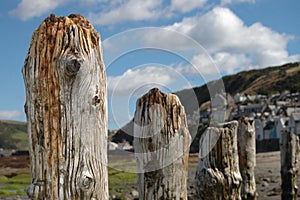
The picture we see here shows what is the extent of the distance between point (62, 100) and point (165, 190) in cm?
239

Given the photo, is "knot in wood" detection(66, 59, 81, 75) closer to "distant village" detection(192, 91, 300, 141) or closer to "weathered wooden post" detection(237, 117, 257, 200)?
"distant village" detection(192, 91, 300, 141)

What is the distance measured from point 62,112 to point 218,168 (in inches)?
193

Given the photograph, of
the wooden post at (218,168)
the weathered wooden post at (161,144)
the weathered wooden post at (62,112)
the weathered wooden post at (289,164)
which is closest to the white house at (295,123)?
the weathered wooden post at (289,164)

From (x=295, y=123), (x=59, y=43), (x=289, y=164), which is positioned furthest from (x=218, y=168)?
(x=295, y=123)

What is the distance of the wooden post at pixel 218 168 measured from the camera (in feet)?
29.7

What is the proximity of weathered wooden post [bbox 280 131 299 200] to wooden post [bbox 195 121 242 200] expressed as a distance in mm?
9531

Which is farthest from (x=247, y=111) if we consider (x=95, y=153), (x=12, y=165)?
(x=95, y=153)

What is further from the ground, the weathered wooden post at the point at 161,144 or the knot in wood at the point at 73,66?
the knot in wood at the point at 73,66

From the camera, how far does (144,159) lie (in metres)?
6.69

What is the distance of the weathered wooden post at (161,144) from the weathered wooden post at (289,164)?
12.4 meters

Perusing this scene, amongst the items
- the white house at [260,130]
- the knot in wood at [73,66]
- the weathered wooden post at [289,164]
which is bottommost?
the weathered wooden post at [289,164]

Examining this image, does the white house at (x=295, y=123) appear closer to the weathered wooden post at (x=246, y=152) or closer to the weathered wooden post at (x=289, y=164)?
the weathered wooden post at (x=289, y=164)

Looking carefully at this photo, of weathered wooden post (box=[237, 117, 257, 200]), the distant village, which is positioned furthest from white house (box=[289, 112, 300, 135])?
weathered wooden post (box=[237, 117, 257, 200])

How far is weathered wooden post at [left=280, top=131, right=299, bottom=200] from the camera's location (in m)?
18.4
